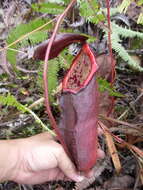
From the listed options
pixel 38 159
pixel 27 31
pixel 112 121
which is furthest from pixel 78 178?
pixel 27 31

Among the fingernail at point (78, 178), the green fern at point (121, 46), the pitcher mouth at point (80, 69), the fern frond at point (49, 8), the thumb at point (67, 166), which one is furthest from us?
the green fern at point (121, 46)

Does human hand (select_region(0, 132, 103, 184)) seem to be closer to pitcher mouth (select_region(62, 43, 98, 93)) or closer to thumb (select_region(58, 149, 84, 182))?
thumb (select_region(58, 149, 84, 182))

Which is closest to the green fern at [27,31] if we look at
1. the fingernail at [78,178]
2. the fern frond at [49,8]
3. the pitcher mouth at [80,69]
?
the fern frond at [49,8]

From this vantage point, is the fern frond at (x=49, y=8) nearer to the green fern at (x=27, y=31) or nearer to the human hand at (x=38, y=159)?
the green fern at (x=27, y=31)

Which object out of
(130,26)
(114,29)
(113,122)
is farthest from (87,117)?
(130,26)

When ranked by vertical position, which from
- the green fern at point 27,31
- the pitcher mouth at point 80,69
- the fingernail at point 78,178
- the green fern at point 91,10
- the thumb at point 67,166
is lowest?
the fingernail at point 78,178

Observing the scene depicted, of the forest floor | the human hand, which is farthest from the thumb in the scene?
the forest floor

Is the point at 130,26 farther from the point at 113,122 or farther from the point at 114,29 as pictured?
the point at 113,122
